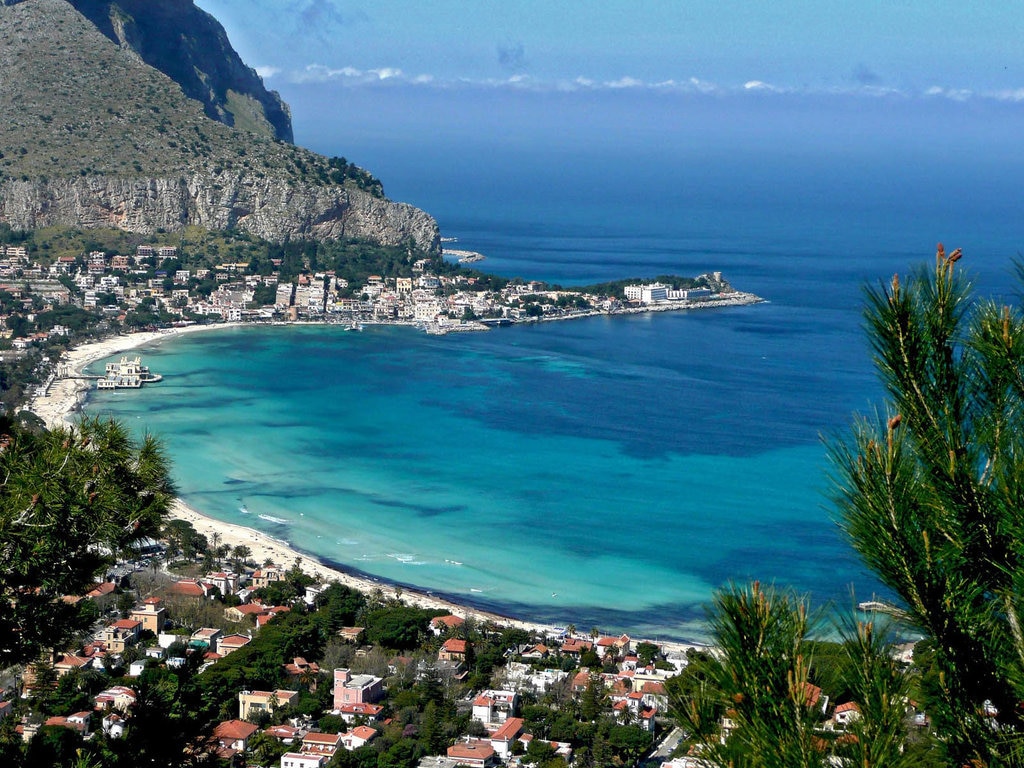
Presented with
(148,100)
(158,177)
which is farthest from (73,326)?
(148,100)

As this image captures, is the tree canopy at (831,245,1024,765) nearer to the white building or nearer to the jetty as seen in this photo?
the white building

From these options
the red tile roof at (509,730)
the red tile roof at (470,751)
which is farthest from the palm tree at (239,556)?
the red tile roof at (470,751)

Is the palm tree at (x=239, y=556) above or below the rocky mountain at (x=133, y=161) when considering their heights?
below

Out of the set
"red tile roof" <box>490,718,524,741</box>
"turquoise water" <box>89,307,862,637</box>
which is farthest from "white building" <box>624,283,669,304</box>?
"red tile roof" <box>490,718,524,741</box>

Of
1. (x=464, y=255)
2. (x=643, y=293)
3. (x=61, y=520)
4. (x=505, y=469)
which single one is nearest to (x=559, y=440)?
(x=505, y=469)

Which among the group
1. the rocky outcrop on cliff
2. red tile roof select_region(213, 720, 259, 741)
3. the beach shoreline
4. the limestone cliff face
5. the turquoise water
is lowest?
red tile roof select_region(213, 720, 259, 741)

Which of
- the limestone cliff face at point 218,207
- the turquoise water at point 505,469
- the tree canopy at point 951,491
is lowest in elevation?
the turquoise water at point 505,469

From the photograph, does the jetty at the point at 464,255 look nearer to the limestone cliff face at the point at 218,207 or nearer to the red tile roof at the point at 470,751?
the limestone cliff face at the point at 218,207
